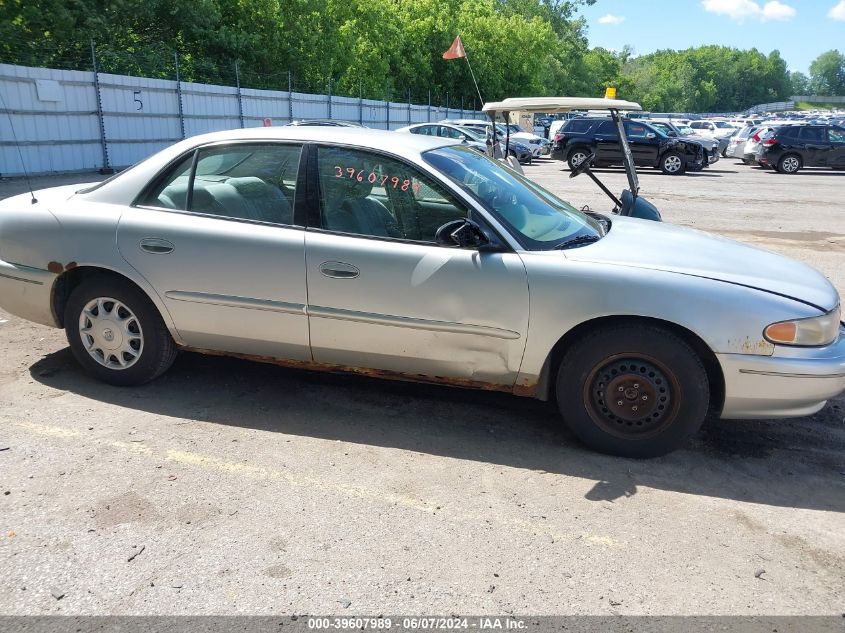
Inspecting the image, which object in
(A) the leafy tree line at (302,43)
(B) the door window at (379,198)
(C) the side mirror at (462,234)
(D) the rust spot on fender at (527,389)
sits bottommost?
(D) the rust spot on fender at (527,389)

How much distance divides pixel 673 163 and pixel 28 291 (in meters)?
21.8

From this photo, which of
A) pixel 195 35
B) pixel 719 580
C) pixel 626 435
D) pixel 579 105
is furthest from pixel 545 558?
pixel 195 35

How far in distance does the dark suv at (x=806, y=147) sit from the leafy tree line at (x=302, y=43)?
1730 cm

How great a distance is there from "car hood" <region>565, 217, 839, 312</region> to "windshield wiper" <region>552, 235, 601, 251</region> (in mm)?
50

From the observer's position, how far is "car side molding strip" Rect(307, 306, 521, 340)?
12.2ft

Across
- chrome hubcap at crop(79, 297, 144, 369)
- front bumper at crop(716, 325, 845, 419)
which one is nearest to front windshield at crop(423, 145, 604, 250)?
front bumper at crop(716, 325, 845, 419)

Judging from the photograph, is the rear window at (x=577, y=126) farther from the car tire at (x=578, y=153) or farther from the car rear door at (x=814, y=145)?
the car rear door at (x=814, y=145)

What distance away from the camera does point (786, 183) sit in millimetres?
19938

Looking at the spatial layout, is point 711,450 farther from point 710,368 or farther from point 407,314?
point 407,314

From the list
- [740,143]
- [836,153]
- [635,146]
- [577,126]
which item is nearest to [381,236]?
[635,146]

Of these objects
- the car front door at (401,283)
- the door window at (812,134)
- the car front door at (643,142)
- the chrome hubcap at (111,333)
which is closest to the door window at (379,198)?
the car front door at (401,283)

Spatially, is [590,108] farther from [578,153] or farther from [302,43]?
[302,43]

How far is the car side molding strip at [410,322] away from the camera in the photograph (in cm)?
371

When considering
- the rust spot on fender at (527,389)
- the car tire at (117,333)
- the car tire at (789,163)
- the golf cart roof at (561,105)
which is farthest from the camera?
the car tire at (789,163)
